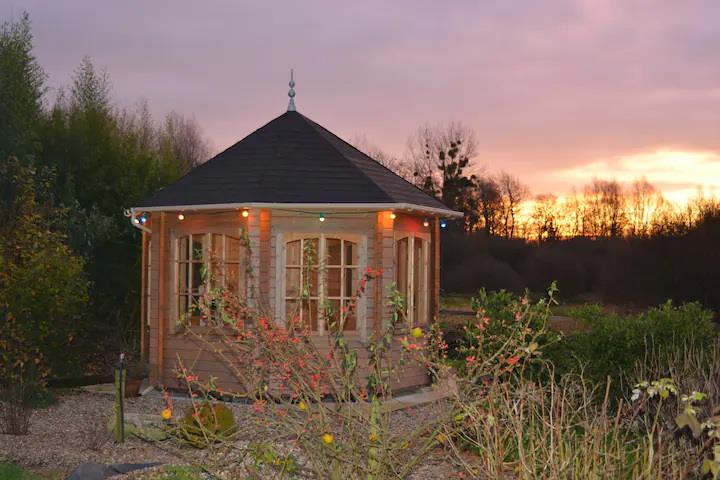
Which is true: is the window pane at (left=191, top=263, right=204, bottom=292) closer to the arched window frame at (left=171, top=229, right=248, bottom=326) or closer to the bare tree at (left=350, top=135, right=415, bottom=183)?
the arched window frame at (left=171, top=229, right=248, bottom=326)

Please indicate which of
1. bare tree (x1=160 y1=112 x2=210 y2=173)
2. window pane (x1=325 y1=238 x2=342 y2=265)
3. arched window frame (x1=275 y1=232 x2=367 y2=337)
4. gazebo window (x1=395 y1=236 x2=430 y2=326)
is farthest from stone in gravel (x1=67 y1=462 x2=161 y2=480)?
bare tree (x1=160 y1=112 x2=210 y2=173)

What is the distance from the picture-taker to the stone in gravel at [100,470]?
668 cm

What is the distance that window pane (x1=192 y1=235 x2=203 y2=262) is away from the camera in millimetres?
11055

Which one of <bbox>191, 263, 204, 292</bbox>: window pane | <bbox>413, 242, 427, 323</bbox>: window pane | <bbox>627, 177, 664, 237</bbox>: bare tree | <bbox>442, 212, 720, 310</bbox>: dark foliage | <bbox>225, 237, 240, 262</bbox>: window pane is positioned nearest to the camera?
<bbox>225, 237, 240, 262</bbox>: window pane

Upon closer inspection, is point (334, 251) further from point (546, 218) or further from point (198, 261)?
point (546, 218)

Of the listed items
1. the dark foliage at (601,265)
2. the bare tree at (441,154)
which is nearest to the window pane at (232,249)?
the dark foliage at (601,265)

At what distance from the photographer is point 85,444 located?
816 centimetres

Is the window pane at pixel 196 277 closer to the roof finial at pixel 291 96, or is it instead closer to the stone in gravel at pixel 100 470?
the roof finial at pixel 291 96

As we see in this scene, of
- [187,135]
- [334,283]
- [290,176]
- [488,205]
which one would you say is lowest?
[334,283]

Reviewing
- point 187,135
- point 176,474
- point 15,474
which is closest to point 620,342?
point 176,474

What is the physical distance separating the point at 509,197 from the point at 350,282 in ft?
77.0

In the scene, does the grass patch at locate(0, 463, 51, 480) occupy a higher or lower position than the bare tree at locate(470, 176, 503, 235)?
lower

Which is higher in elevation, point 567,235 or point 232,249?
point 567,235

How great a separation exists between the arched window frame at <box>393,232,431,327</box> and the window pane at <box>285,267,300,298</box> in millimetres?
1252
